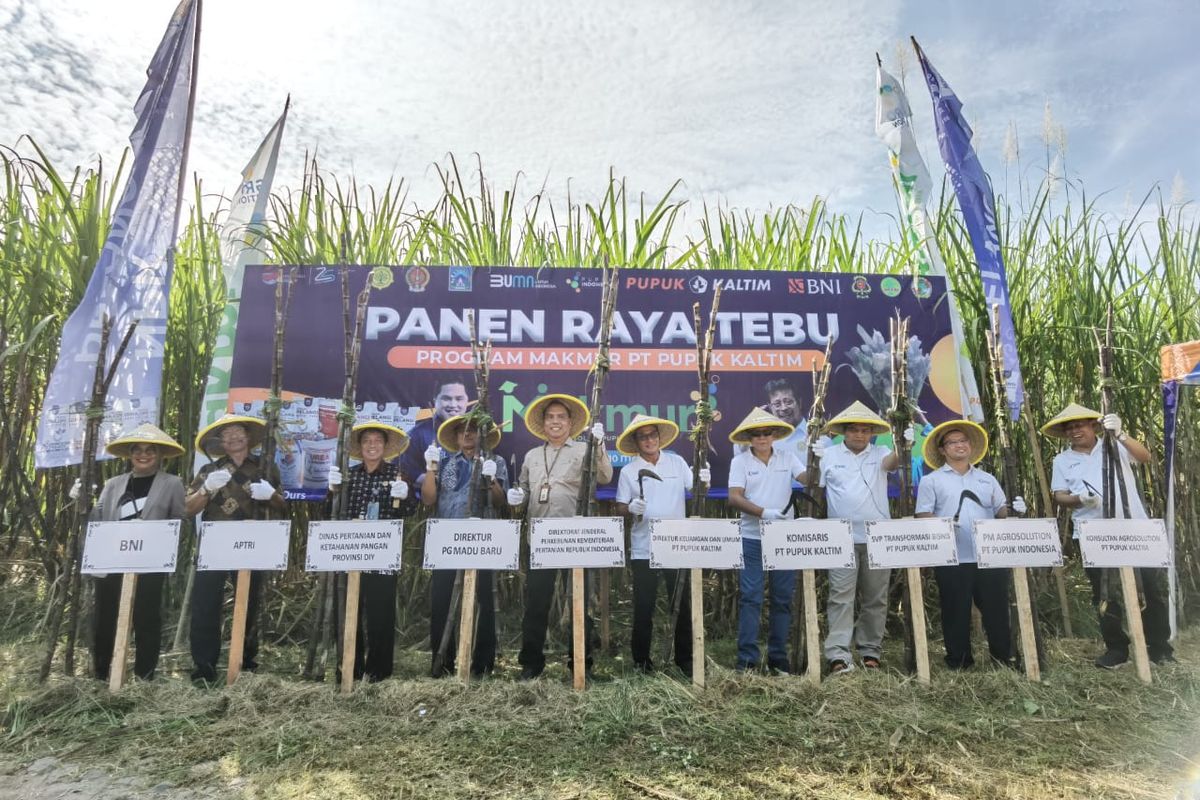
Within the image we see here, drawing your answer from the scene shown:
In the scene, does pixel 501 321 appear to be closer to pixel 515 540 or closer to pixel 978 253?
pixel 515 540

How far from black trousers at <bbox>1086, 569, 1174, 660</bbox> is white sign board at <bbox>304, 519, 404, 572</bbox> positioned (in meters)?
3.54

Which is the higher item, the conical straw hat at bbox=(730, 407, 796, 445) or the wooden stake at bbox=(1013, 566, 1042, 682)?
the conical straw hat at bbox=(730, 407, 796, 445)

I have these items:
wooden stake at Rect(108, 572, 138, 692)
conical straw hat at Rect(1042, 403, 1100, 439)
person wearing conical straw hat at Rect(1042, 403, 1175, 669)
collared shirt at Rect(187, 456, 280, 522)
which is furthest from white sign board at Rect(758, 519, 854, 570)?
wooden stake at Rect(108, 572, 138, 692)

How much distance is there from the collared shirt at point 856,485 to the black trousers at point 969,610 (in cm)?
45

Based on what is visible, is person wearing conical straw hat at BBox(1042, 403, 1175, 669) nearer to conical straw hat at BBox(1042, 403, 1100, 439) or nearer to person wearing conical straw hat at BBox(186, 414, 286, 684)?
conical straw hat at BBox(1042, 403, 1100, 439)

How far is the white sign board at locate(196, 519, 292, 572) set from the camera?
3.36 m

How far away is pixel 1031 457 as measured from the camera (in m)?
4.56

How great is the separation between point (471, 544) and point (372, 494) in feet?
2.20

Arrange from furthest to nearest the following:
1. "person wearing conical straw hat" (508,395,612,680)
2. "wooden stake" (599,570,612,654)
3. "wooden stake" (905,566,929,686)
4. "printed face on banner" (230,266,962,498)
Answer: "printed face on banner" (230,266,962,498) < "wooden stake" (599,570,612,654) < "person wearing conical straw hat" (508,395,612,680) < "wooden stake" (905,566,929,686)

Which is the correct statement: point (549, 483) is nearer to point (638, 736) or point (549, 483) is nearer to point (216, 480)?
point (638, 736)

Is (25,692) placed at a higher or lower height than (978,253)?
lower

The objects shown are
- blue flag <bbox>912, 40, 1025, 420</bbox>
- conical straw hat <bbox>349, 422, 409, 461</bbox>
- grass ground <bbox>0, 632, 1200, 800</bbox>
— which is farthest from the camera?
blue flag <bbox>912, 40, 1025, 420</bbox>

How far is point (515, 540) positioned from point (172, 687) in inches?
65.4

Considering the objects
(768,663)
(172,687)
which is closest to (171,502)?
(172,687)
